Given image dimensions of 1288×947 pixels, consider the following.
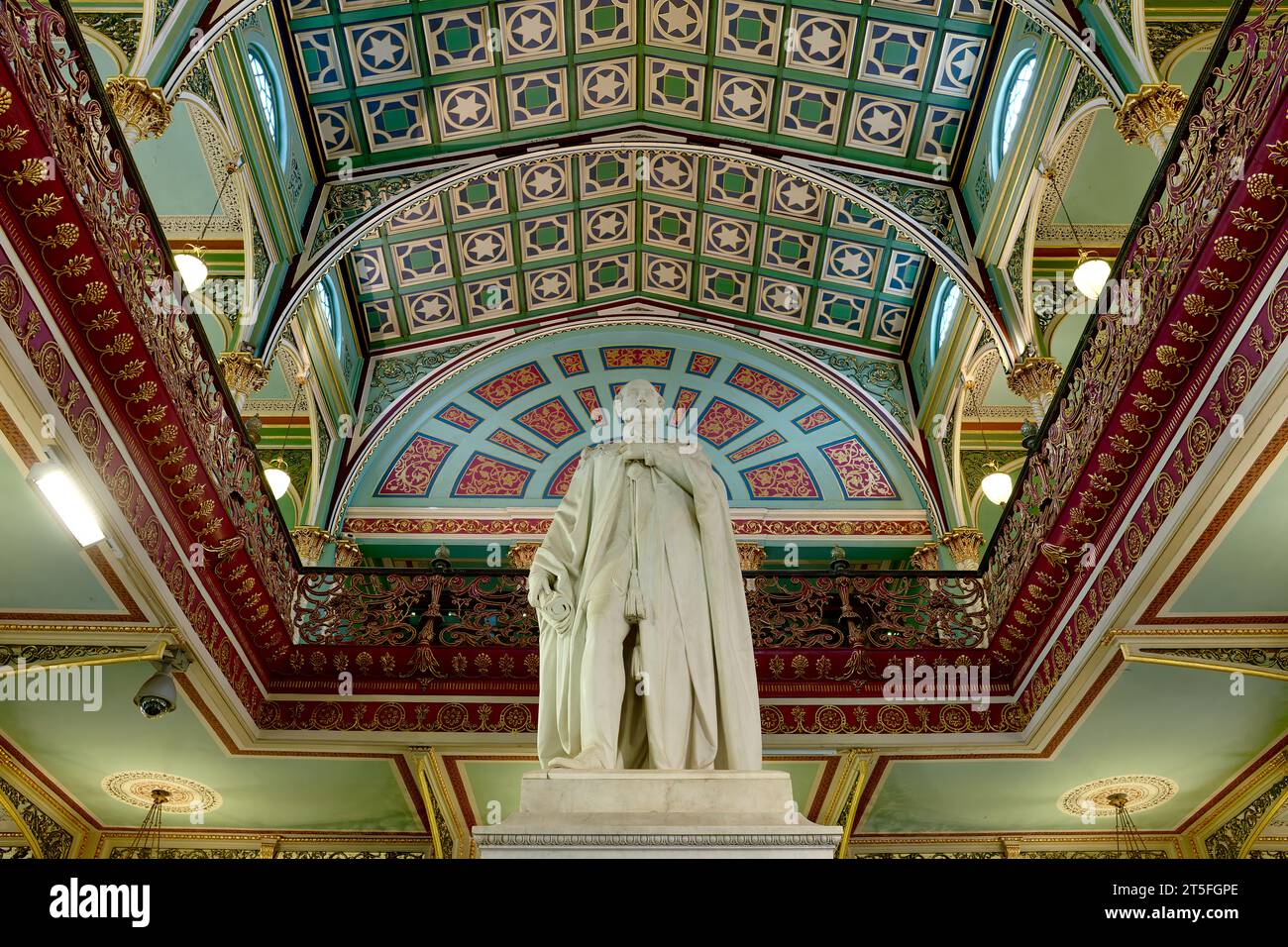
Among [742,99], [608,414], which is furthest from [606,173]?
[608,414]

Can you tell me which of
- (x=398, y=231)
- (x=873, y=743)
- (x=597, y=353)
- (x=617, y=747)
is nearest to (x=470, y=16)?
(x=398, y=231)

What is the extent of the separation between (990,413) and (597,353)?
15.4ft

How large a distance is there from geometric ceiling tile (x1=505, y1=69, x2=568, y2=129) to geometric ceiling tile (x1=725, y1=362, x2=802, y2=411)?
3.68m

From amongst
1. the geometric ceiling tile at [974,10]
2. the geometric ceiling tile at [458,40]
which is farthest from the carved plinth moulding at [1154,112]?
the geometric ceiling tile at [458,40]

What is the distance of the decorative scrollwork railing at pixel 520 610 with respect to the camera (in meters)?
8.79

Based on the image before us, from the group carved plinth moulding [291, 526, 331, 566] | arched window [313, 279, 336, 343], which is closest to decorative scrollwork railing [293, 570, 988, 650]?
carved plinth moulding [291, 526, 331, 566]

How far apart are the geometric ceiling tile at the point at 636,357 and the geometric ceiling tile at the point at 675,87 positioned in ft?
9.86

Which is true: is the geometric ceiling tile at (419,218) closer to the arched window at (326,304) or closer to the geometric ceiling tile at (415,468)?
the arched window at (326,304)

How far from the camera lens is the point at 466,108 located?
461 inches

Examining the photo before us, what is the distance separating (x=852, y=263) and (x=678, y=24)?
11.0 feet

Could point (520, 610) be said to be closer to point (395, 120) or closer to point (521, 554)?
point (521, 554)
